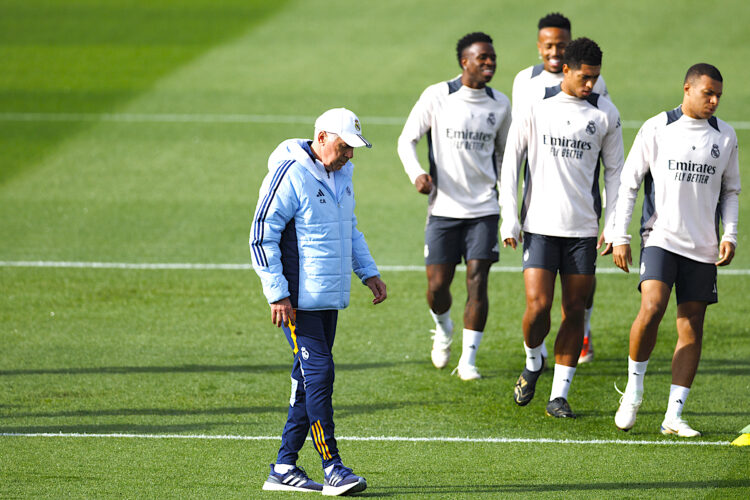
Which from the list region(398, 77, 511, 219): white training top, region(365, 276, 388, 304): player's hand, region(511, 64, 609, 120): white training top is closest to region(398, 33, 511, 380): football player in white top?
region(398, 77, 511, 219): white training top

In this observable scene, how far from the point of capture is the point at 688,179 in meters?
6.55

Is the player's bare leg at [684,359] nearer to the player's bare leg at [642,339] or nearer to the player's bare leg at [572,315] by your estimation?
the player's bare leg at [642,339]

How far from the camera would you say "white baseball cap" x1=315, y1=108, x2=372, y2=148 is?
561 centimetres

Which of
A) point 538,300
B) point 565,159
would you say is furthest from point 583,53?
point 538,300

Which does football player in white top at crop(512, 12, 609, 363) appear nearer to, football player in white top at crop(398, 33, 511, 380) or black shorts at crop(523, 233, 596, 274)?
football player in white top at crop(398, 33, 511, 380)

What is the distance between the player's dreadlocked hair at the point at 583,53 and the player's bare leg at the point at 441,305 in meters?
2.09

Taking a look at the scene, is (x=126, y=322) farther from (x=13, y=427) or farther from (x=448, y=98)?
(x=448, y=98)

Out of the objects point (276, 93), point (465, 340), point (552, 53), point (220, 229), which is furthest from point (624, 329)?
point (276, 93)

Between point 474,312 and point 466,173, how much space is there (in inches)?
44.1

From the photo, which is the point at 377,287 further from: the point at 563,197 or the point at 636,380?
the point at 636,380

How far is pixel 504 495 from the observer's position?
5.84 m

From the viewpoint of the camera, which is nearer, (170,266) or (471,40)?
(471,40)

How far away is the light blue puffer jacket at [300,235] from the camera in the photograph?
5.63 metres

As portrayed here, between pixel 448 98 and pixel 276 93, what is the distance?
11037 millimetres
